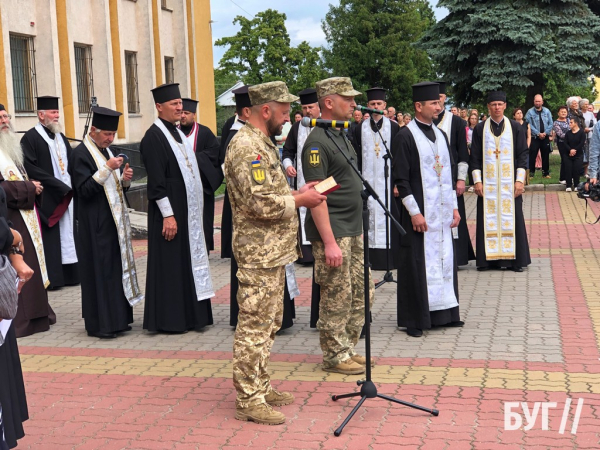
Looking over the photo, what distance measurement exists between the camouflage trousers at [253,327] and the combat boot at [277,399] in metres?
0.22

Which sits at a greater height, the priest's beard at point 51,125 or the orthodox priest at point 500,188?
the priest's beard at point 51,125

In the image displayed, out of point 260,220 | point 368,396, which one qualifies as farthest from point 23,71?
point 368,396

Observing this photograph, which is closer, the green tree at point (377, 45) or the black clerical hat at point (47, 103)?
the black clerical hat at point (47, 103)

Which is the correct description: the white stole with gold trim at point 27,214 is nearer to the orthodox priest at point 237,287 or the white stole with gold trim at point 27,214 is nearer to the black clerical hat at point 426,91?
the orthodox priest at point 237,287

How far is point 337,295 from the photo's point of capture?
640 centimetres

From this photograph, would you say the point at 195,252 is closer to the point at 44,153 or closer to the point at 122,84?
the point at 44,153

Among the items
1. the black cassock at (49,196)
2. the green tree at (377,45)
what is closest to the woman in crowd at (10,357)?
the black cassock at (49,196)

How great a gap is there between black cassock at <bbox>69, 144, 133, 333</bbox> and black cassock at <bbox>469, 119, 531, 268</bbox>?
16.5 ft

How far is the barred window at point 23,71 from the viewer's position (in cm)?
1959

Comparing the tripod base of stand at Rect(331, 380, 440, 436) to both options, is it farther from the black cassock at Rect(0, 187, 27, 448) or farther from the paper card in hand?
the black cassock at Rect(0, 187, 27, 448)

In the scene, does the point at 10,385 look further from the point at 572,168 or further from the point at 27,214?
the point at 572,168

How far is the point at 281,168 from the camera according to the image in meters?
5.62

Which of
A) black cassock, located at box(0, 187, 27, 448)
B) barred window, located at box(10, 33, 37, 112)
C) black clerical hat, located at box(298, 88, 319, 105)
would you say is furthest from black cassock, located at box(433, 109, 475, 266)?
barred window, located at box(10, 33, 37, 112)

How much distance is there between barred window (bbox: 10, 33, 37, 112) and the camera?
19594mm
